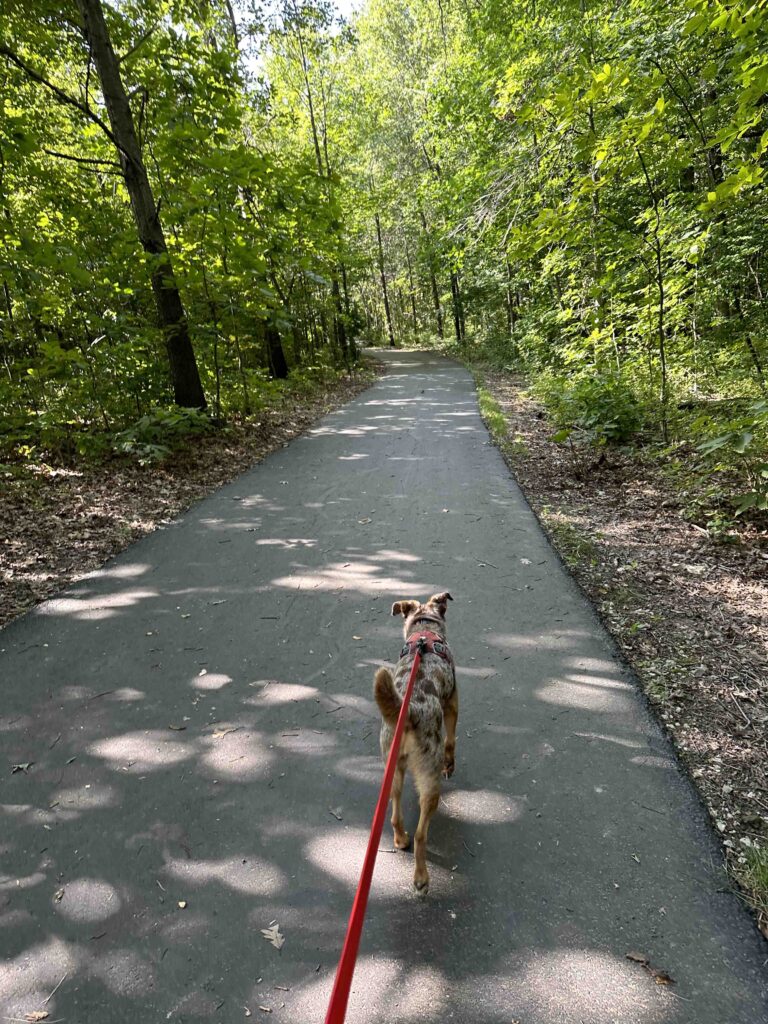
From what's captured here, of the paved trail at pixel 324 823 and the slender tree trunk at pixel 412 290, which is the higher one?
the slender tree trunk at pixel 412 290

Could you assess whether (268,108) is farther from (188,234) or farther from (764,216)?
(764,216)

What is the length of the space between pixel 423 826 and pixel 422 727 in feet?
1.35

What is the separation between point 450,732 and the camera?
280 cm

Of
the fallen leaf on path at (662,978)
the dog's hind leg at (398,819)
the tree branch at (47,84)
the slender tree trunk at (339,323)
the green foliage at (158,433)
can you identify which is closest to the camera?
the fallen leaf on path at (662,978)

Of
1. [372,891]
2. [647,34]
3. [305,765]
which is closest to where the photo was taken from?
[372,891]

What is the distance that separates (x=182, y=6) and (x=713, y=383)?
12.3 metres

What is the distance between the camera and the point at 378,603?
4.47 metres

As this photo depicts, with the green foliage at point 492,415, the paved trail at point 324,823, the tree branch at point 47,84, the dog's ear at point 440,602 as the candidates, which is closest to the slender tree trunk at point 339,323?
the green foliage at point 492,415

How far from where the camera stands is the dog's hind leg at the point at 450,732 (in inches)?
107

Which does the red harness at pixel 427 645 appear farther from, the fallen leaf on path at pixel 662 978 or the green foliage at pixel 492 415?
the green foliage at pixel 492 415

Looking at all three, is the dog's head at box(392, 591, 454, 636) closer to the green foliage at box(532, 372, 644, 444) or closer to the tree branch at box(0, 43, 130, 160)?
the green foliage at box(532, 372, 644, 444)

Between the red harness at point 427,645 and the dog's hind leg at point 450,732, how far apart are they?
20 centimetres

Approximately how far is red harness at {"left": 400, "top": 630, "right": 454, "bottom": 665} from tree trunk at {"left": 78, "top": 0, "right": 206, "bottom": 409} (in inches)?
336

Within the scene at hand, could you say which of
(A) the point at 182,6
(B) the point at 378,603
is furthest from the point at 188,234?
(B) the point at 378,603
